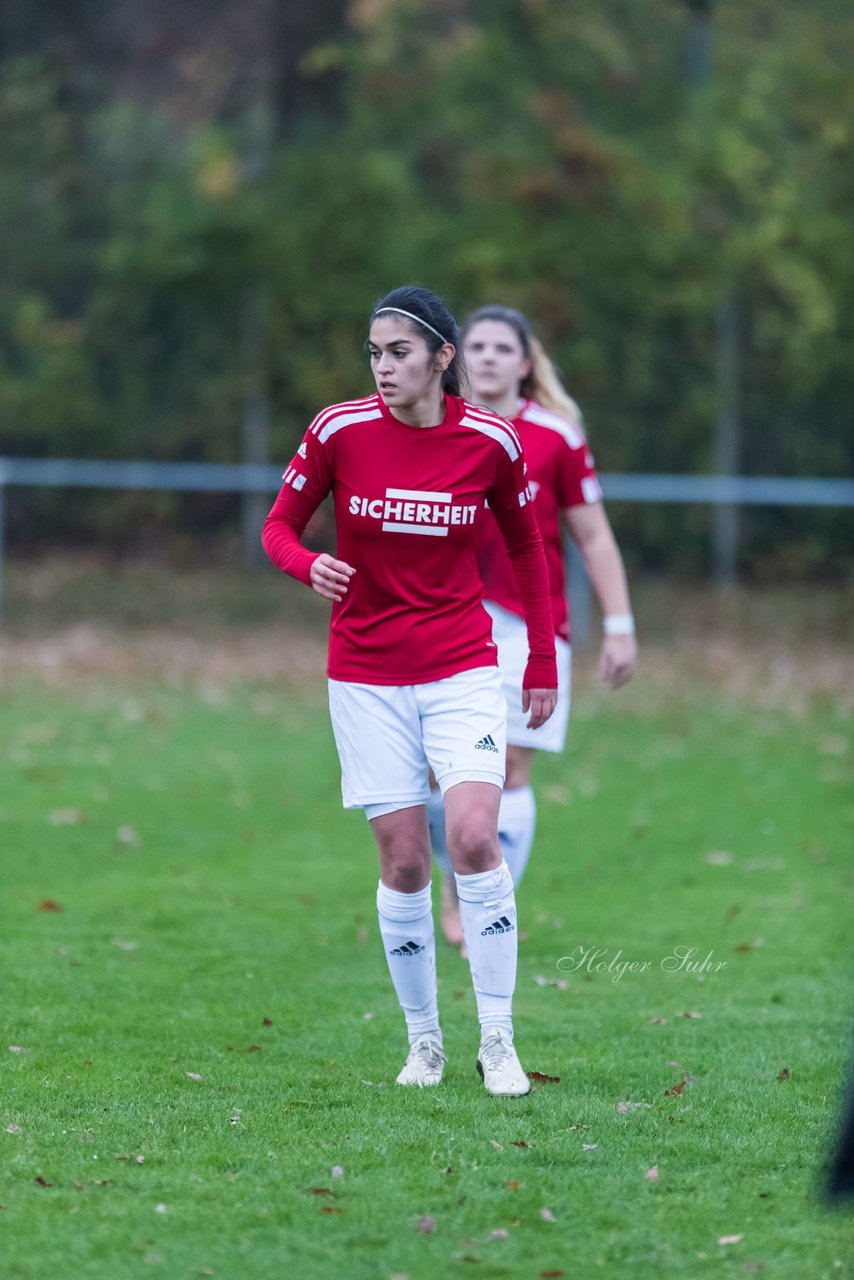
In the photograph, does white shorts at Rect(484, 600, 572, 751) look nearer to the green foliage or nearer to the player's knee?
the player's knee

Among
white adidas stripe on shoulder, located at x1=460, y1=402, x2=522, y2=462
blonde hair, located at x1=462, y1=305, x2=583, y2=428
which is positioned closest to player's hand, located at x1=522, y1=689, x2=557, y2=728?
white adidas stripe on shoulder, located at x1=460, y1=402, x2=522, y2=462

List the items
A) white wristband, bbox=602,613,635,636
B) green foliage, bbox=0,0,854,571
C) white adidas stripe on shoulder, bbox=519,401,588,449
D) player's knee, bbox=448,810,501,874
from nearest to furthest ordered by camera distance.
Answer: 1. player's knee, bbox=448,810,501,874
2. white adidas stripe on shoulder, bbox=519,401,588,449
3. white wristband, bbox=602,613,635,636
4. green foliage, bbox=0,0,854,571

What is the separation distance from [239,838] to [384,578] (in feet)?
14.3

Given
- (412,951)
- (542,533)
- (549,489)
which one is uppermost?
(549,489)

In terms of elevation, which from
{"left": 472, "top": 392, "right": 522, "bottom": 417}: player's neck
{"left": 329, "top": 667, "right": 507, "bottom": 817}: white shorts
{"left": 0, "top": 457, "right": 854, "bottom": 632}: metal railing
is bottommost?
{"left": 0, "top": 457, "right": 854, "bottom": 632}: metal railing

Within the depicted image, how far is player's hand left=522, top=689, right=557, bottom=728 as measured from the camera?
4.99m

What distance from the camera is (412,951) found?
16.0 feet

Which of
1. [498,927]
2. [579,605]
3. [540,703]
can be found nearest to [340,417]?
[540,703]

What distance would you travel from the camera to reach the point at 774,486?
1841cm

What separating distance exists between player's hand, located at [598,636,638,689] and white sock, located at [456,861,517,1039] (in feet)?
6.03

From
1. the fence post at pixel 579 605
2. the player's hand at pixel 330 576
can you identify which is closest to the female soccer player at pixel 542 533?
the player's hand at pixel 330 576

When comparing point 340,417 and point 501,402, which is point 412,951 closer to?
point 340,417

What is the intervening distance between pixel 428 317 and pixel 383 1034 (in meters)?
2.14

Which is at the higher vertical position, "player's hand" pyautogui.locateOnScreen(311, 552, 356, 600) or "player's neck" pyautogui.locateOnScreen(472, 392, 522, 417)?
"player's neck" pyautogui.locateOnScreen(472, 392, 522, 417)
